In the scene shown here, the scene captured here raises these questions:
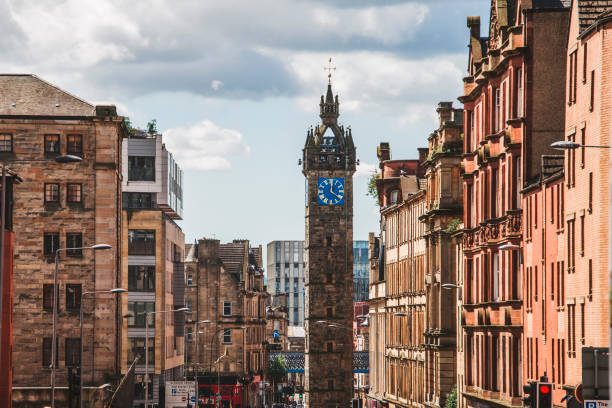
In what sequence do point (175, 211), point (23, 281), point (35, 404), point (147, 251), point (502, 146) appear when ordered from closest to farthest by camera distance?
point (502, 146) < point (35, 404) < point (23, 281) < point (147, 251) < point (175, 211)

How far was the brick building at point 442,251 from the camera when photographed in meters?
72.9

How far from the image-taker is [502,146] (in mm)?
51312

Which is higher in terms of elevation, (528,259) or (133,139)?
(133,139)

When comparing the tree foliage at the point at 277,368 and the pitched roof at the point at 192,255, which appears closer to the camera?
the pitched roof at the point at 192,255

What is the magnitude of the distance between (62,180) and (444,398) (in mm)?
24588

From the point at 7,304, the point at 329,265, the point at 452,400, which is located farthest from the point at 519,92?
the point at 329,265

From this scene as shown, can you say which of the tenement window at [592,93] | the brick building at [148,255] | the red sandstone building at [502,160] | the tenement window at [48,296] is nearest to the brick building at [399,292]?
the brick building at [148,255]

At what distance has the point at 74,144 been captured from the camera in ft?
242

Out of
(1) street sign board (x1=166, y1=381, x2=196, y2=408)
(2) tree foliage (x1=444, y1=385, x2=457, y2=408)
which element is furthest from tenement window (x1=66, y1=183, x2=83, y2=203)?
(2) tree foliage (x1=444, y1=385, x2=457, y2=408)

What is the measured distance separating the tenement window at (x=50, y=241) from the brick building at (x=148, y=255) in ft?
75.6

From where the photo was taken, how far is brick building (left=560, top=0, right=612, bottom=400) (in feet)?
124

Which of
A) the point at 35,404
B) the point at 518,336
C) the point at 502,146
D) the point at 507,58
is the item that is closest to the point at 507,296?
the point at 518,336

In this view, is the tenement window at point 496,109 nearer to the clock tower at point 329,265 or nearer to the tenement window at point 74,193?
the tenement window at point 74,193

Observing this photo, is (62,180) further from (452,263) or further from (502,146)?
(502,146)
